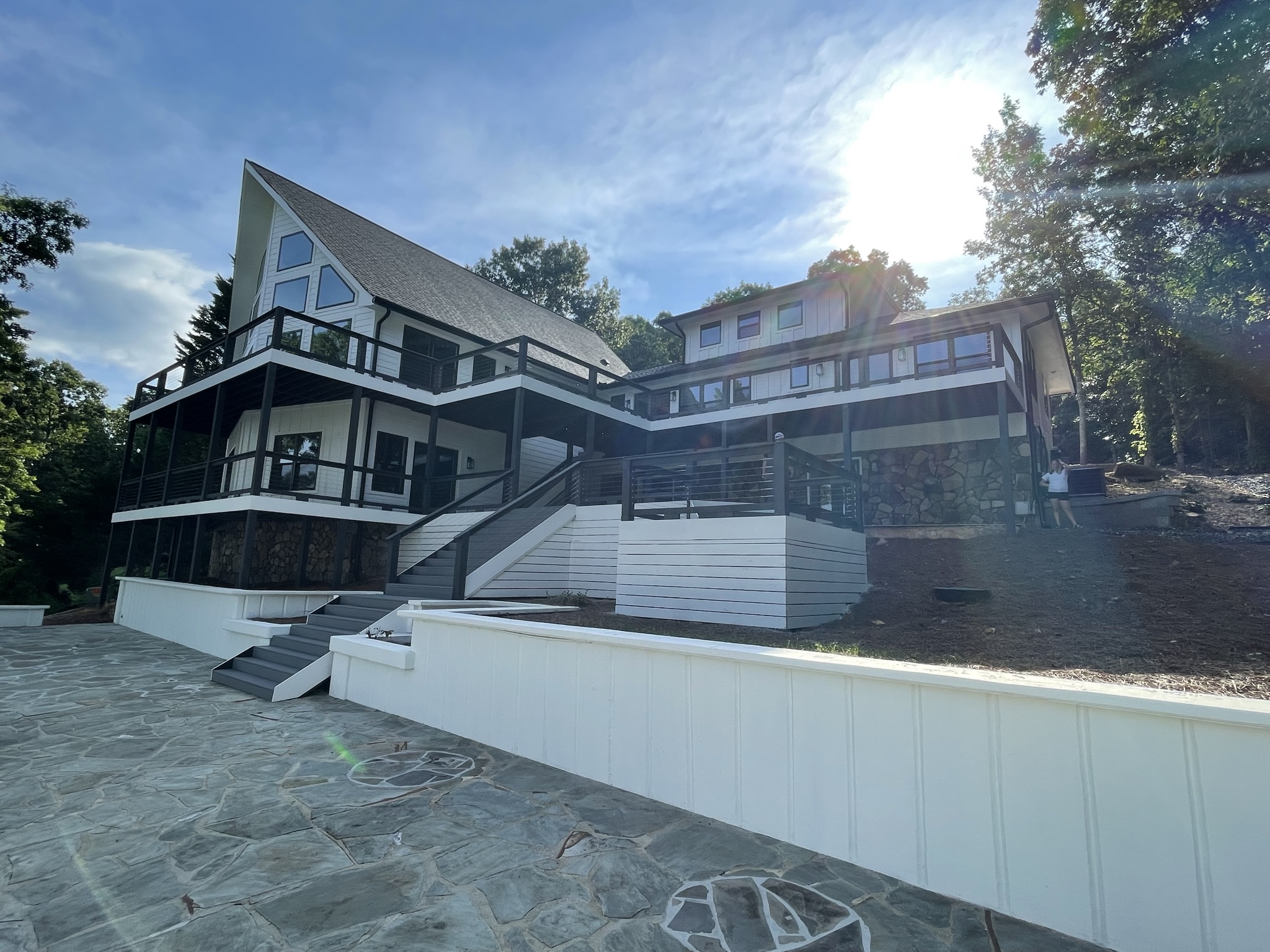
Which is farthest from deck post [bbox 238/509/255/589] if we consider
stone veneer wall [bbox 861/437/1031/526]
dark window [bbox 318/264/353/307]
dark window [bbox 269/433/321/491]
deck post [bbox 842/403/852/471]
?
stone veneer wall [bbox 861/437/1031/526]

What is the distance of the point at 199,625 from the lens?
11.3 meters

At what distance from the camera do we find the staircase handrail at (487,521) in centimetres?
934

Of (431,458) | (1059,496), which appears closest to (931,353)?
(1059,496)

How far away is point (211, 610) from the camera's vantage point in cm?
1096

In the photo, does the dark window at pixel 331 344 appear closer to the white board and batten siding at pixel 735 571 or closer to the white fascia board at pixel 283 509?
the white fascia board at pixel 283 509

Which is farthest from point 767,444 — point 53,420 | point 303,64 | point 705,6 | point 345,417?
point 53,420

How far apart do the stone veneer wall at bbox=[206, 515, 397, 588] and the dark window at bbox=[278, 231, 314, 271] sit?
7.53 meters

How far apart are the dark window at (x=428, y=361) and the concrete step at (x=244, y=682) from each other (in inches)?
341

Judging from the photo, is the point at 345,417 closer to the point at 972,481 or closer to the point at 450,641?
the point at 450,641

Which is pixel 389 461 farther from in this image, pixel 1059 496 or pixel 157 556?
pixel 1059 496

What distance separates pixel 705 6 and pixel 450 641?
885 centimetres

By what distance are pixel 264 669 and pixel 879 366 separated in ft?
51.0

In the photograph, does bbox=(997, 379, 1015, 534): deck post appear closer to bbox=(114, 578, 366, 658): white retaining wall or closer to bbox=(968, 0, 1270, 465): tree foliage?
bbox=(968, 0, 1270, 465): tree foliage

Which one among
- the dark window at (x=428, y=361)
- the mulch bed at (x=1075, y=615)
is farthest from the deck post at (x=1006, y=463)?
the dark window at (x=428, y=361)
